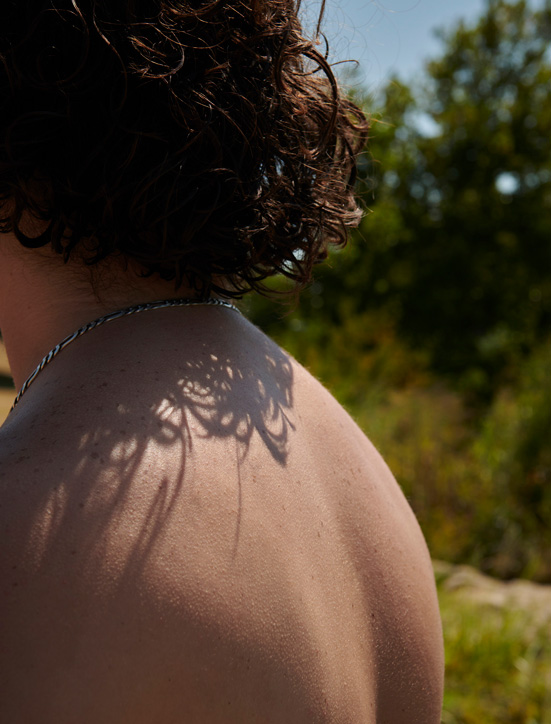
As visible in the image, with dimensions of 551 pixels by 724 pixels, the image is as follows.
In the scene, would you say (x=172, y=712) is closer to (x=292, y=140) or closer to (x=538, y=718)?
(x=292, y=140)

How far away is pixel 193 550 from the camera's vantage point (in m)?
0.92

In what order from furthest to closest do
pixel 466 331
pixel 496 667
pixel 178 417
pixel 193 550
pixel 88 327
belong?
pixel 466 331 < pixel 496 667 < pixel 88 327 < pixel 178 417 < pixel 193 550

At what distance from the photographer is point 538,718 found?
12.6 feet

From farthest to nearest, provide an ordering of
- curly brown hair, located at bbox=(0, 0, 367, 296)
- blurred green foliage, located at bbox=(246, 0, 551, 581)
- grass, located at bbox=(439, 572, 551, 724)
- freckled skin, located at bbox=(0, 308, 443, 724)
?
blurred green foliage, located at bbox=(246, 0, 551, 581)
grass, located at bbox=(439, 572, 551, 724)
curly brown hair, located at bbox=(0, 0, 367, 296)
freckled skin, located at bbox=(0, 308, 443, 724)

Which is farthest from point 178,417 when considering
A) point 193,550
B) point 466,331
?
point 466,331

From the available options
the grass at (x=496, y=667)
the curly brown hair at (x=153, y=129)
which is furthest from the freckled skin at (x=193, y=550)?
the grass at (x=496, y=667)

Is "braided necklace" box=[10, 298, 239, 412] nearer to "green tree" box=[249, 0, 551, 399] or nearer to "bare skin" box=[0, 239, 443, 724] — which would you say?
"bare skin" box=[0, 239, 443, 724]

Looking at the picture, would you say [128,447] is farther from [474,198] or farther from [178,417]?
[474,198]

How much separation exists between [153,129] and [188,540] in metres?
0.62

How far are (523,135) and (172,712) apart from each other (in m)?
20.2

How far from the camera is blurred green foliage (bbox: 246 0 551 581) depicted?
7141 mm

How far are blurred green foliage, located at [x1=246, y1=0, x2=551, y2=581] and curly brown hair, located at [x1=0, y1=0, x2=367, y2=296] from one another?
587 cm

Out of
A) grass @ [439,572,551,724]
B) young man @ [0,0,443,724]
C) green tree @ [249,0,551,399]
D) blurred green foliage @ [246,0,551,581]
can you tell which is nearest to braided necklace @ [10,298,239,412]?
young man @ [0,0,443,724]

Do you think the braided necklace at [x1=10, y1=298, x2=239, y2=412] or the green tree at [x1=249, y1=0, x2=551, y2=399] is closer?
the braided necklace at [x1=10, y1=298, x2=239, y2=412]
